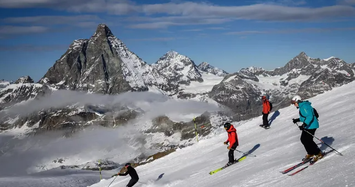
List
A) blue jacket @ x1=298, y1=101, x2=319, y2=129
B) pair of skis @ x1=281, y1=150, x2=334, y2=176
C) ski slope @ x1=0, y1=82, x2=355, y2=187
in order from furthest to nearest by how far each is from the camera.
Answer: blue jacket @ x1=298, y1=101, x2=319, y2=129 → pair of skis @ x1=281, y1=150, x2=334, y2=176 → ski slope @ x1=0, y1=82, x2=355, y2=187

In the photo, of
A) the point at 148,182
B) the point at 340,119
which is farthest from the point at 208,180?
the point at 340,119

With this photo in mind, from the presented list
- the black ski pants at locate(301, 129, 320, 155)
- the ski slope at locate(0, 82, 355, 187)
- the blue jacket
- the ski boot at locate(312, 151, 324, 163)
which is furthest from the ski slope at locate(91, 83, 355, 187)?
the blue jacket

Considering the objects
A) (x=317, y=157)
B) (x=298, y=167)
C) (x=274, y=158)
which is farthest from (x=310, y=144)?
(x=274, y=158)

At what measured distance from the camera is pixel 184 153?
30609mm

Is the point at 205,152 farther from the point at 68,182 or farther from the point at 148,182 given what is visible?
the point at 68,182

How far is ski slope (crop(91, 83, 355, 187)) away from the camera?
12273mm

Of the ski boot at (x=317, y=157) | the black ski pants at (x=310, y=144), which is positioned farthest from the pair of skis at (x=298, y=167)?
the black ski pants at (x=310, y=144)

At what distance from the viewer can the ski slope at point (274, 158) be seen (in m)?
12.3

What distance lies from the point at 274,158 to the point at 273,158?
0.32ft

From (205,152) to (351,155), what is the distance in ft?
52.1

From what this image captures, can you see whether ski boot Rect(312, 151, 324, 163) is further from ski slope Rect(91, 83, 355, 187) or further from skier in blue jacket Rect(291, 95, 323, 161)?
ski slope Rect(91, 83, 355, 187)

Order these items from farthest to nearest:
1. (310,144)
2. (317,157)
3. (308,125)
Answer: (308,125) → (310,144) → (317,157)

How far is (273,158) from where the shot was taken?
17.3 metres

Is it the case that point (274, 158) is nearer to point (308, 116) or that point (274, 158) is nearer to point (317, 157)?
point (317, 157)
